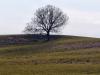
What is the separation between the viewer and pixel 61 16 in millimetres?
92562

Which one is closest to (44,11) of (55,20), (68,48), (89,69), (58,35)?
(55,20)

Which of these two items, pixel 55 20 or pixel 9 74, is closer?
pixel 9 74

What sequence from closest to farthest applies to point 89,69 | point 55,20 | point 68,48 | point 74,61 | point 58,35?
1. point 89,69
2. point 74,61
3. point 68,48
4. point 55,20
5. point 58,35

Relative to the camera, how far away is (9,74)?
83.9 ft

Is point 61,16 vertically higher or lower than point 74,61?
higher

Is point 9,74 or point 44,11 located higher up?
point 44,11

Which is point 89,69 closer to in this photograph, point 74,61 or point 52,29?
point 74,61

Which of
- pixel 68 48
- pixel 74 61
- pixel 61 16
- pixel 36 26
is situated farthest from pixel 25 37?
pixel 74 61

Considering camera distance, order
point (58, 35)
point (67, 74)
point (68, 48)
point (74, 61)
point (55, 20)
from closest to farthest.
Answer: point (67, 74) → point (74, 61) → point (68, 48) → point (55, 20) → point (58, 35)

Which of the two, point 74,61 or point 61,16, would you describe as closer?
point 74,61

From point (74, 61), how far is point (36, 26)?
176ft

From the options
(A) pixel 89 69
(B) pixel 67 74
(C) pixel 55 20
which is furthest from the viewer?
(C) pixel 55 20

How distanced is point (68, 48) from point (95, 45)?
5355 millimetres

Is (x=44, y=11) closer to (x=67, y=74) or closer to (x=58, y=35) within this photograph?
(x=58, y=35)
